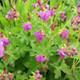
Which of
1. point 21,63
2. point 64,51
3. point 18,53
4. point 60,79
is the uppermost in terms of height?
point 64,51

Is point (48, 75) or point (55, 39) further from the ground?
point (55, 39)

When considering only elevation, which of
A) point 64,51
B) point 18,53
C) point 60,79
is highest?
point 64,51

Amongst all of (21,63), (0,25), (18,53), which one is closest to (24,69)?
(21,63)

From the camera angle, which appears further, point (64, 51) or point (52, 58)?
point (52, 58)

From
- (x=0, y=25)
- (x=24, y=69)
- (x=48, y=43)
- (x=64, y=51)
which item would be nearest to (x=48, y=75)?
(x=24, y=69)

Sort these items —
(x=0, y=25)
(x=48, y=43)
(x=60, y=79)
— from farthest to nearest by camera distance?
(x=0, y=25) → (x=60, y=79) → (x=48, y=43)

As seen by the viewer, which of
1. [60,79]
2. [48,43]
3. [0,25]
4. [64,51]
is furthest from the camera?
[0,25]

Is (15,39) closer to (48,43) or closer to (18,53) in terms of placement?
(18,53)

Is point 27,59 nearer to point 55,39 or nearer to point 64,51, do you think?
point 55,39

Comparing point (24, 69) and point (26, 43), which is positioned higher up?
point (26, 43)

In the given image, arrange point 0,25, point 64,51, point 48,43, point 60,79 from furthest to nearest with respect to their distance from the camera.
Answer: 1. point 0,25
2. point 60,79
3. point 48,43
4. point 64,51
